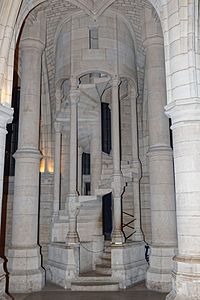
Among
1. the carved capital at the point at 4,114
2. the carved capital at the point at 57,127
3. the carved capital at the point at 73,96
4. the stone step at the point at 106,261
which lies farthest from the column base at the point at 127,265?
the carved capital at the point at 4,114

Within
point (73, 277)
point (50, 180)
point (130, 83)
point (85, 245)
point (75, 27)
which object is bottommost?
point (73, 277)

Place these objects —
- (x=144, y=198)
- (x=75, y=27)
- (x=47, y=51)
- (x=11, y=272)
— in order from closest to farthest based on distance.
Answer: (x=11, y=272), (x=75, y=27), (x=47, y=51), (x=144, y=198)

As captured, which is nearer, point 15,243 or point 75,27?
point 15,243

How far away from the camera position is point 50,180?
500 inches

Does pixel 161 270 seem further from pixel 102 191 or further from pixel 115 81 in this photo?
pixel 115 81

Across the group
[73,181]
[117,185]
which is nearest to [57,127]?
[73,181]

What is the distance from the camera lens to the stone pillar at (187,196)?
224 inches

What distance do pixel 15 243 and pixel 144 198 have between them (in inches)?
230

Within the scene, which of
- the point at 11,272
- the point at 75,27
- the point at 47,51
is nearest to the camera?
the point at 11,272

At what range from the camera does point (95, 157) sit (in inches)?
450

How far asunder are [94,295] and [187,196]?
12.8ft

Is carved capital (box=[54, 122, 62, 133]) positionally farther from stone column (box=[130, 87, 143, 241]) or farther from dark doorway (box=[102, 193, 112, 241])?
dark doorway (box=[102, 193, 112, 241])

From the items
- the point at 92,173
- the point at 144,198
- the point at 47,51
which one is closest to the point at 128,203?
the point at 144,198

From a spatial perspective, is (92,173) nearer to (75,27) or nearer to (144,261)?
(144,261)
